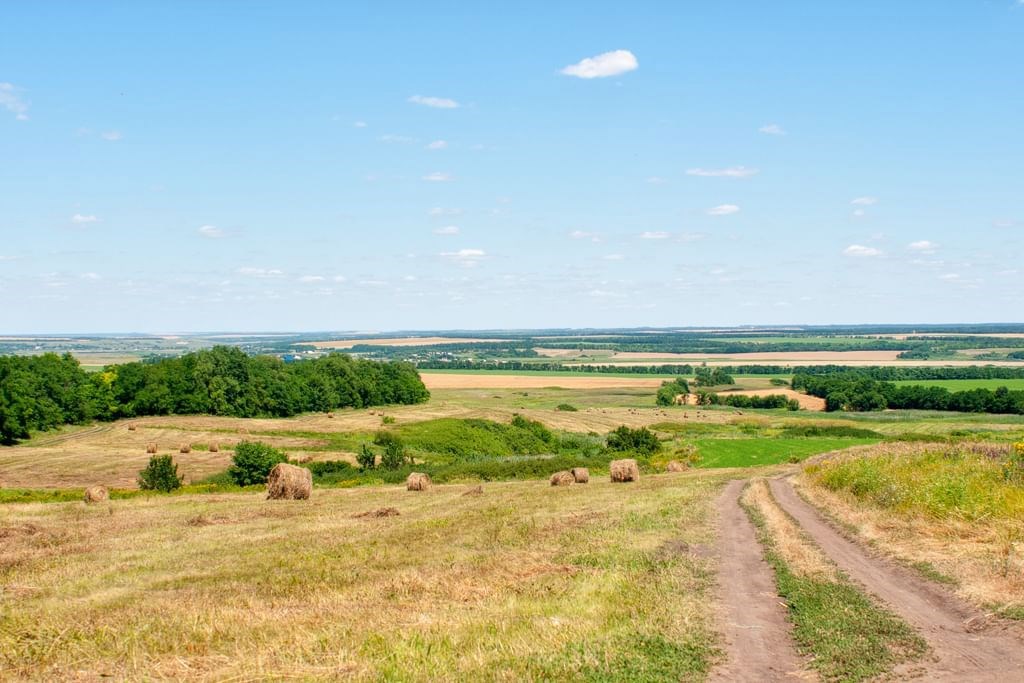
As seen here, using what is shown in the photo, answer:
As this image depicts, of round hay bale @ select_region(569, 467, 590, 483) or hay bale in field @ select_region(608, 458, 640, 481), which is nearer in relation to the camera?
hay bale in field @ select_region(608, 458, 640, 481)

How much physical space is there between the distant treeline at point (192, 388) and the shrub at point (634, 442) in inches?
2781

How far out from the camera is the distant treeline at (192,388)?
10344 centimetres

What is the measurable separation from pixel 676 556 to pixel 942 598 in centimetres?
682

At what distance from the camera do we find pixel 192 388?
131 metres

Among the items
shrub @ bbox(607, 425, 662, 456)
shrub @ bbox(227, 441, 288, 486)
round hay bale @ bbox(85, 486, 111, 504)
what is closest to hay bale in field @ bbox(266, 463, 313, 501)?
round hay bale @ bbox(85, 486, 111, 504)

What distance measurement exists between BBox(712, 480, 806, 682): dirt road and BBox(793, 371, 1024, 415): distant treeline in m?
141

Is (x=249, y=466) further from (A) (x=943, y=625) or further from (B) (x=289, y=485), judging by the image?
(A) (x=943, y=625)

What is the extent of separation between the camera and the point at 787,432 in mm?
114062

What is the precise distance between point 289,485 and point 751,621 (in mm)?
32934

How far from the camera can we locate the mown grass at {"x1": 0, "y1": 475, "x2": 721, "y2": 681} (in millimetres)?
12227

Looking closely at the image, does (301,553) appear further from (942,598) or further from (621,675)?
(942,598)

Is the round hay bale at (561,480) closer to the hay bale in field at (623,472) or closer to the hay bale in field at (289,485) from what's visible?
the hay bale in field at (623,472)

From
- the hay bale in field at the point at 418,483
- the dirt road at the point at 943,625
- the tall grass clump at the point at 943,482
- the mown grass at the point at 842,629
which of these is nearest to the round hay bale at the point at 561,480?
the hay bale in field at the point at 418,483

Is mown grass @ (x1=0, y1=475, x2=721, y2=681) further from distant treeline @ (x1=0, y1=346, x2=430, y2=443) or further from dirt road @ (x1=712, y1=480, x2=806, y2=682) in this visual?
distant treeline @ (x1=0, y1=346, x2=430, y2=443)
